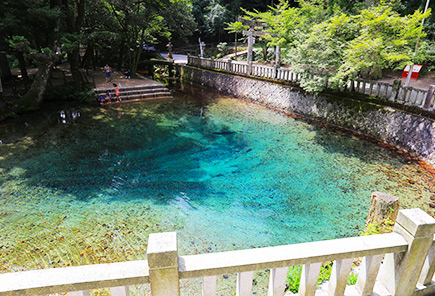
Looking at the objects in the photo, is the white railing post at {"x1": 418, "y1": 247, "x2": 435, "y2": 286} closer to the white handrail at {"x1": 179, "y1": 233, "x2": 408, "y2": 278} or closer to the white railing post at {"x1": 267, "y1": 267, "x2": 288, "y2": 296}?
the white handrail at {"x1": 179, "y1": 233, "x2": 408, "y2": 278}

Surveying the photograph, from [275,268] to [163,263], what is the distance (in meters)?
1.08

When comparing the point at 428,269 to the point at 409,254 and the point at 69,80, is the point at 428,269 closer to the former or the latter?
the point at 409,254

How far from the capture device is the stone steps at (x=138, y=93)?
58.0 ft

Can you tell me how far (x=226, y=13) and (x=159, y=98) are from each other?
23121 millimetres

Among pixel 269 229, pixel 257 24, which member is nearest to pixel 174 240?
pixel 269 229

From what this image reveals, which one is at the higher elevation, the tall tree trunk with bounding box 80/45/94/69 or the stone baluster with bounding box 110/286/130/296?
the tall tree trunk with bounding box 80/45/94/69

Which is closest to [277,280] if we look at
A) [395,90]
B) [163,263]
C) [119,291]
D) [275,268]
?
[275,268]

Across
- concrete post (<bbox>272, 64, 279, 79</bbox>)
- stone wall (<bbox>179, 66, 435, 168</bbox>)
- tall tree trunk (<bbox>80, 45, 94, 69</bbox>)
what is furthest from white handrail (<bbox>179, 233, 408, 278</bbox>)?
tall tree trunk (<bbox>80, 45, 94, 69</bbox>)

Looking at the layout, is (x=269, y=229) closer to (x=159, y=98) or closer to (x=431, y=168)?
(x=431, y=168)

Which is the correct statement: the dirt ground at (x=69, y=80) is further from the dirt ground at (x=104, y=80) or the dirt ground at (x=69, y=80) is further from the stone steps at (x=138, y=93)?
the stone steps at (x=138, y=93)

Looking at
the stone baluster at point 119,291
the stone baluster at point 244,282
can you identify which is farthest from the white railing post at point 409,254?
the stone baluster at point 119,291

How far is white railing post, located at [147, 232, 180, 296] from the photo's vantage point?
203cm

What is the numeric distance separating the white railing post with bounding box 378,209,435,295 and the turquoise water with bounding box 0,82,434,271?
3.06m

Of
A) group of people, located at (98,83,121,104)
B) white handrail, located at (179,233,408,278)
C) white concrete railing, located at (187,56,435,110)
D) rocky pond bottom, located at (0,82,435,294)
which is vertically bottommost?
rocky pond bottom, located at (0,82,435,294)
